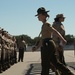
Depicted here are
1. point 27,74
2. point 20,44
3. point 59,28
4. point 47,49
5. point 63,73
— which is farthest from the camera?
point 20,44

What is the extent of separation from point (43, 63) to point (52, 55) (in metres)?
0.27

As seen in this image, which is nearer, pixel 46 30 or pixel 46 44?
pixel 46 44

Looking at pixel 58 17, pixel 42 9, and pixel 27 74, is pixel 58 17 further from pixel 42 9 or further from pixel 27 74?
pixel 42 9

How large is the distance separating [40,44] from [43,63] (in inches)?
19.7

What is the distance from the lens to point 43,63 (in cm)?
828

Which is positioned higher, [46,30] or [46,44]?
[46,30]

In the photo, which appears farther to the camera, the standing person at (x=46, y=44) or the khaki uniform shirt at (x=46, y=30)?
the khaki uniform shirt at (x=46, y=30)

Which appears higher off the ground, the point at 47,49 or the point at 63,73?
the point at 47,49

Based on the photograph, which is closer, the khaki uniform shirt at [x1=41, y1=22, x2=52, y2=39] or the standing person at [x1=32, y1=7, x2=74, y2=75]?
the standing person at [x1=32, y1=7, x2=74, y2=75]

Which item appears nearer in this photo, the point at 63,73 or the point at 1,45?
the point at 63,73

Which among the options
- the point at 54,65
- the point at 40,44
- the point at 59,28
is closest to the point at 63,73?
the point at 54,65

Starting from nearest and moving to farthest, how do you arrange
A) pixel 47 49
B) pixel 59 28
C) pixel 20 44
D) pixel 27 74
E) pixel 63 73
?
pixel 47 49 → pixel 63 73 → pixel 59 28 → pixel 27 74 → pixel 20 44

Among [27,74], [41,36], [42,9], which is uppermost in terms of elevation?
[42,9]

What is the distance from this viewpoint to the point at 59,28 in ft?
39.0
